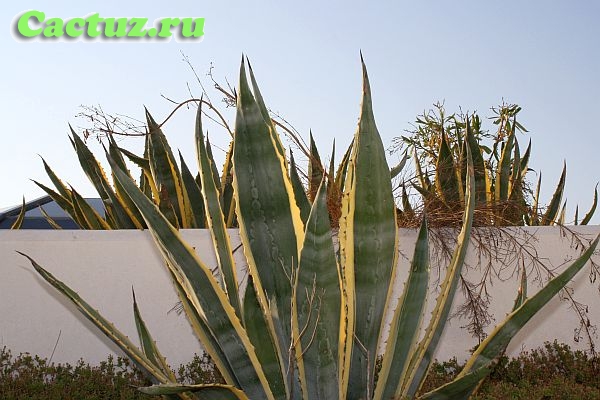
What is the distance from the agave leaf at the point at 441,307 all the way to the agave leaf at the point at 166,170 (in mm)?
2855

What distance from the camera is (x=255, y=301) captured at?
90.5 inches

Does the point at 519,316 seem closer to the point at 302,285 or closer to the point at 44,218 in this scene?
the point at 302,285

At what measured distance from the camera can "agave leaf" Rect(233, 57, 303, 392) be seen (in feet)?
7.37

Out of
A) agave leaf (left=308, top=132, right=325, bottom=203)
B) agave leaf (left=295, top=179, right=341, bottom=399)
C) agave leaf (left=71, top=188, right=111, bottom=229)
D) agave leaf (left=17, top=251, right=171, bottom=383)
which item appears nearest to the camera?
agave leaf (left=295, top=179, right=341, bottom=399)

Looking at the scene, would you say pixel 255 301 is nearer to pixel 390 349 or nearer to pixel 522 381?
pixel 390 349

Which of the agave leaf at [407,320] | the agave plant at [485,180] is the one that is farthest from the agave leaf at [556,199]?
the agave leaf at [407,320]

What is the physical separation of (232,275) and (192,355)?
257cm

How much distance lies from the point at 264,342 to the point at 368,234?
48 centimetres

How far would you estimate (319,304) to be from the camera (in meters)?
2.09

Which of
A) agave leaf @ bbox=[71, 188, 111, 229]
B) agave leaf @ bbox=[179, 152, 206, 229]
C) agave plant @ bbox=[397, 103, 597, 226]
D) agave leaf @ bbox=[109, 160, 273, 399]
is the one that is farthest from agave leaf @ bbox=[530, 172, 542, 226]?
agave leaf @ bbox=[109, 160, 273, 399]

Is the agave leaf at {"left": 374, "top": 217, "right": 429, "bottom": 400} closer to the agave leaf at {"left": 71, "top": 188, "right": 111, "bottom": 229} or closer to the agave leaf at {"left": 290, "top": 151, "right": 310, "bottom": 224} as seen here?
the agave leaf at {"left": 290, "top": 151, "right": 310, "bottom": 224}

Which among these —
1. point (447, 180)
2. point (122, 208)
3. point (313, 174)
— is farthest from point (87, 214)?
point (447, 180)

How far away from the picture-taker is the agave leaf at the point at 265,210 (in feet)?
7.37

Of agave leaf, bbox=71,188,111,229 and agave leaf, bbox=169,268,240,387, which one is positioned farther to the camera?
agave leaf, bbox=71,188,111,229
